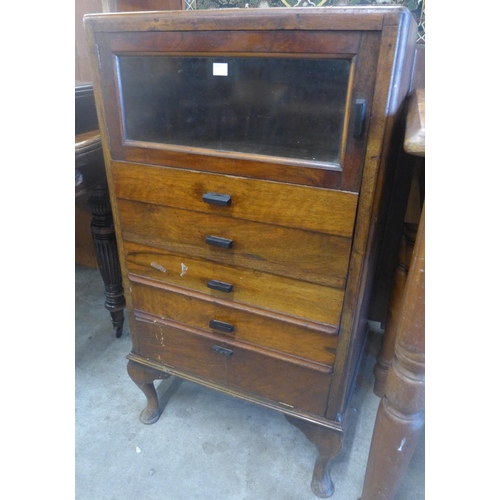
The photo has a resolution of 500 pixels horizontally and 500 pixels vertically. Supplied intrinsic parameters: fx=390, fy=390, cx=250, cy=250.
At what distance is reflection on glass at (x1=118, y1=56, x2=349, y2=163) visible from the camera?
58 cm

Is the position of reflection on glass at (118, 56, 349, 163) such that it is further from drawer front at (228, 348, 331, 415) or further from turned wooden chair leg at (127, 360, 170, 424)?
turned wooden chair leg at (127, 360, 170, 424)

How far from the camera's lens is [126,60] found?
0.67 metres

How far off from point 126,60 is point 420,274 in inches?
23.2

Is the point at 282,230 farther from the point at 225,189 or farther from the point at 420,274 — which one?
the point at 420,274

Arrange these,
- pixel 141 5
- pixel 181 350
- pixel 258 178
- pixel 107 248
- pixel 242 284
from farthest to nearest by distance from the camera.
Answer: pixel 107 248 < pixel 141 5 < pixel 181 350 < pixel 242 284 < pixel 258 178

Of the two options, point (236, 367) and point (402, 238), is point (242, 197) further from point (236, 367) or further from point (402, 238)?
point (402, 238)

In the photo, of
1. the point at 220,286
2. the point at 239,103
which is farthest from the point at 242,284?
the point at 239,103

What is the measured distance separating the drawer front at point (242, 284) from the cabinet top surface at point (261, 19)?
405mm

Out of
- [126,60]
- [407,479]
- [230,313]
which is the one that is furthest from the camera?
[407,479]

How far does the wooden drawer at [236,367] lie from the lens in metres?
0.81

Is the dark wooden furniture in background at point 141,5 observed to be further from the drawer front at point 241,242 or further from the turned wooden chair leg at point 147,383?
the turned wooden chair leg at point 147,383

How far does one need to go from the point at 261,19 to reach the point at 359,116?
0.63 feet

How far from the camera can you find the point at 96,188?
1.17 metres
